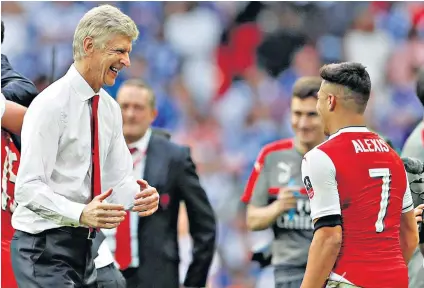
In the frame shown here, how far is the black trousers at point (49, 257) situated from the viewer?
14.4ft

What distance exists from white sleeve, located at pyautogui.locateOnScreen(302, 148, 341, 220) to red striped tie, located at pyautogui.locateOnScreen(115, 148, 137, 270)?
235 centimetres

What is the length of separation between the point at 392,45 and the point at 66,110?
23.4 feet

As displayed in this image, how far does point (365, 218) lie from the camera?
14.3 ft

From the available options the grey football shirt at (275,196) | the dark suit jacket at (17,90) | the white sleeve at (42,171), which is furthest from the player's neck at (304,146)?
the white sleeve at (42,171)

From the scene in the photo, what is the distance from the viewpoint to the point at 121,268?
21.4 ft

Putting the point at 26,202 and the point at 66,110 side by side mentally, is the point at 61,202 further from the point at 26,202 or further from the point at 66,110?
the point at 66,110

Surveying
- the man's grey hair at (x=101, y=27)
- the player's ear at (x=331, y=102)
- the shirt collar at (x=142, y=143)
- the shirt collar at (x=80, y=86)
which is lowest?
the player's ear at (x=331, y=102)

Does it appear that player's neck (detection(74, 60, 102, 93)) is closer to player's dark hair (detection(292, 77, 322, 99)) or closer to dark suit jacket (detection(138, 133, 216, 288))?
dark suit jacket (detection(138, 133, 216, 288))

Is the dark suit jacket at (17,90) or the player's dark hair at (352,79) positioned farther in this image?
the dark suit jacket at (17,90)

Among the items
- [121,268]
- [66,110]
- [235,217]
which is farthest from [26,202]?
[235,217]

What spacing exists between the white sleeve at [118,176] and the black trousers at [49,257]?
27 cm

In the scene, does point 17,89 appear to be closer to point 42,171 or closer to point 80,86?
point 80,86

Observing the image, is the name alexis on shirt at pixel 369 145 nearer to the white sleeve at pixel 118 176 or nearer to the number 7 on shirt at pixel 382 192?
the number 7 on shirt at pixel 382 192

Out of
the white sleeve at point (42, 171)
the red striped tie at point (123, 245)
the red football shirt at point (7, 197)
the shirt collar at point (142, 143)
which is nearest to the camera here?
the white sleeve at point (42, 171)
